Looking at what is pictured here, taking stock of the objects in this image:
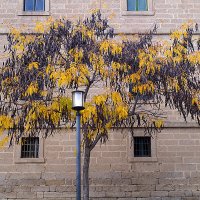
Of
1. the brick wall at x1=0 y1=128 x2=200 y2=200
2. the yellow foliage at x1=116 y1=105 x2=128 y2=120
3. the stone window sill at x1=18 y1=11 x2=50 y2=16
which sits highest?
the stone window sill at x1=18 y1=11 x2=50 y2=16

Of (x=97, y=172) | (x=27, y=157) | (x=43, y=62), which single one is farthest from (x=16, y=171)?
(x=43, y=62)

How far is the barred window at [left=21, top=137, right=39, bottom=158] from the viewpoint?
11.9 metres

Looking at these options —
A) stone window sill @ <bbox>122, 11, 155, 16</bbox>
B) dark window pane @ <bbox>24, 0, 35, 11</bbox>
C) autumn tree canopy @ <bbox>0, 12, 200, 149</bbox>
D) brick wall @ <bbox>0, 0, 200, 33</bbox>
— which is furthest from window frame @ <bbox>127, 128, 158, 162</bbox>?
dark window pane @ <bbox>24, 0, 35, 11</bbox>

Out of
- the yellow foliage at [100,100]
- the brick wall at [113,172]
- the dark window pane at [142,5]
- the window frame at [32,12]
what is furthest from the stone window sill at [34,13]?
the yellow foliage at [100,100]

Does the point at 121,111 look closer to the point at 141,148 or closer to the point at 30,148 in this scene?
the point at 141,148

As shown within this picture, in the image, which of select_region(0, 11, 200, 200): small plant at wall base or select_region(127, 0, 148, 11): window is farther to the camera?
select_region(127, 0, 148, 11): window

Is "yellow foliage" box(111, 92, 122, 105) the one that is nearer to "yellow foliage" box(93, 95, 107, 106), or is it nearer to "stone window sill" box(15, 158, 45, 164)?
"yellow foliage" box(93, 95, 107, 106)

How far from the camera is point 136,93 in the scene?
930cm

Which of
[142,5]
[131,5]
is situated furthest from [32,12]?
[142,5]

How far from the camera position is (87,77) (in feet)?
29.9

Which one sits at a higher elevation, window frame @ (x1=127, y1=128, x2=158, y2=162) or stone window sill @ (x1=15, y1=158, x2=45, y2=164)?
window frame @ (x1=127, y1=128, x2=158, y2=162)

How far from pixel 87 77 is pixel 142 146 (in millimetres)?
3844

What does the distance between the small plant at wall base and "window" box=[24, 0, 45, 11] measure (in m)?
4.05

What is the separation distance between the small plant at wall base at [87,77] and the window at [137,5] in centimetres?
411
